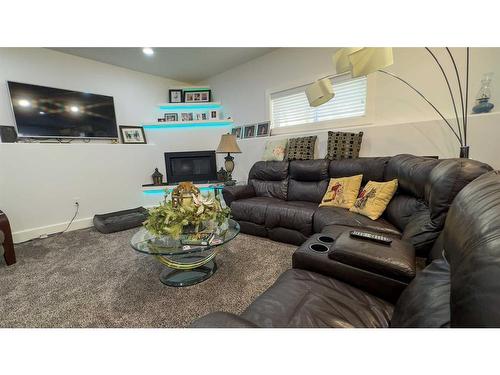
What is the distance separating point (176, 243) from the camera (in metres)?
1.55

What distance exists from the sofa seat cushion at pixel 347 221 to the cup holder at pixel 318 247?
0.51 m

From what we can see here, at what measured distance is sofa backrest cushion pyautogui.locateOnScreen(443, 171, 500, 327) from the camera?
1.27 feet

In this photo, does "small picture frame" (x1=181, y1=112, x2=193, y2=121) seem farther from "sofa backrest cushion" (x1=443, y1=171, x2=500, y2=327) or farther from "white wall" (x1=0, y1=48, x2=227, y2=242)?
"sofa backrest cushion" (x1=443, y1=171, x2=500, y2=327)

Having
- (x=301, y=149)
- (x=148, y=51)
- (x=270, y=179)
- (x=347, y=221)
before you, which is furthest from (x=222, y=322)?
(x=148, y=51)

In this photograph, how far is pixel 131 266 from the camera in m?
1.96

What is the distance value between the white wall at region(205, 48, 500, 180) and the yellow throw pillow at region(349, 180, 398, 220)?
790mm

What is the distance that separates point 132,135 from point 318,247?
3902 millimetres

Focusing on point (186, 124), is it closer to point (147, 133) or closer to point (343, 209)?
point (147, 133)

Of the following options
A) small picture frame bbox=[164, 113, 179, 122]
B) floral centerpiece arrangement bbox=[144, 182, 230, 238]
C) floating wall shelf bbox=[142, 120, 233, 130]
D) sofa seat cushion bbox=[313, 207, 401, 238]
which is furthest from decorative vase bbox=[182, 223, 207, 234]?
small picture frame bbox=[164, 113, 179, 122]

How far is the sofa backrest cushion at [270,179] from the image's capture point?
2.86 meters

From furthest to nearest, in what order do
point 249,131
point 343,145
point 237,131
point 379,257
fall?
A: point 237,131 → point 249,131 → point 343,145 → point 379,257

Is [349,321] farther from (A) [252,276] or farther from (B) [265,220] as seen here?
(B) [265,220]

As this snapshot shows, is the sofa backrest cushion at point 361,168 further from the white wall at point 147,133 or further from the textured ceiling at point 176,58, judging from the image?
the textured ceiling at point 176,58
